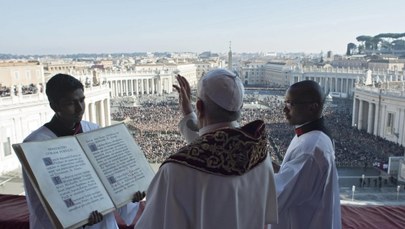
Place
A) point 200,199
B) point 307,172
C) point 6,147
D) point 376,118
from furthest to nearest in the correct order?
point 376,118
point 6,147
point 307,172
point 200,199

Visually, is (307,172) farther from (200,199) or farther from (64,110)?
(64,110)

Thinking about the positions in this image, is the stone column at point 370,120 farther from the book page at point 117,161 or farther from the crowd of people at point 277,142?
the book page at point 117,161

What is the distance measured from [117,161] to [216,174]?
72 cm

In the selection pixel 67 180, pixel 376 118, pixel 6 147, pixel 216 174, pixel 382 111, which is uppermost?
pixel 216 174

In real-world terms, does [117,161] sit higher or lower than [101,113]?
higher

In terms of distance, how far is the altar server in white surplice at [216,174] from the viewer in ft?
4.07

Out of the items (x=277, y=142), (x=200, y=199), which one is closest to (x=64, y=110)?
(x=200, y=199)

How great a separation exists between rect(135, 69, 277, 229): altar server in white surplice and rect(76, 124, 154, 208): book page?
1.70ft

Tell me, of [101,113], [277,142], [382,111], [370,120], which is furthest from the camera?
[370,120]

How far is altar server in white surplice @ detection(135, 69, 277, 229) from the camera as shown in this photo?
1241 mm

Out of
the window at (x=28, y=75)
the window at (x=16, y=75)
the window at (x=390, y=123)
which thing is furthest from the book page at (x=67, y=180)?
the window at (x=28, y=75)

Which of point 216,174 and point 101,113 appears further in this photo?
point 101,113

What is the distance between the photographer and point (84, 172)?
1.67 metres

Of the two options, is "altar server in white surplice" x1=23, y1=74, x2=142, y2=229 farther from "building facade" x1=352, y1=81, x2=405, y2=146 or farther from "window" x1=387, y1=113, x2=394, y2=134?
"window" x1=387, y1=113, x2=394, y2=134
